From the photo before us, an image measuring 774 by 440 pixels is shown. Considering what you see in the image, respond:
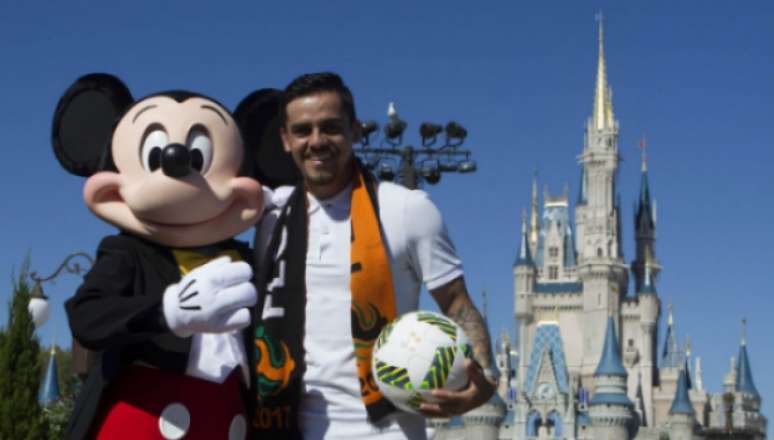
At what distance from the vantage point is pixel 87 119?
498cm

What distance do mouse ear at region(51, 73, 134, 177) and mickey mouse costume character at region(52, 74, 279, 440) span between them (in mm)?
201

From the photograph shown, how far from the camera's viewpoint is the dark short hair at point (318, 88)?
4.36 m

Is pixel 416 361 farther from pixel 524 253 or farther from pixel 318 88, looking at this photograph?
pixel 524 253

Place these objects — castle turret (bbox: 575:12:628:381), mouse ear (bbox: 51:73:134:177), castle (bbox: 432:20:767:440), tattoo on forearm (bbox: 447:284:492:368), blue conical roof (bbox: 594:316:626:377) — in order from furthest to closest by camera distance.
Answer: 1. castle turret (bbox: 575:12:628:381)
2. castle (bbox: 432:20:767:440)
3. blue conical roof (bbox: 594:316:626:377)
4. mouse ear (bbox: 51:73:134:177)
5. tattoo on forearm (bbox: 447:284:492:368)

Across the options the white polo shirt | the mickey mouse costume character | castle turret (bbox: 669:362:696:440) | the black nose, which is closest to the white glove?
the mickey mouse costume character

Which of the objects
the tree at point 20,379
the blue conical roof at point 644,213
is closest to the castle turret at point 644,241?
the blue conical roof at point 644,213

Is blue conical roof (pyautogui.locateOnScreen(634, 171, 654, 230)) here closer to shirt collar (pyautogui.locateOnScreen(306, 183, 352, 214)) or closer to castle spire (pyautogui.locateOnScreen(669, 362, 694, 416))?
castle spire (pyautogui.locateOnScreen(669, 362, 694, 416))

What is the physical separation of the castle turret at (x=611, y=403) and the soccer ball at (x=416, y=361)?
52.5m

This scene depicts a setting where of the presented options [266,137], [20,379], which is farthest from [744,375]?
[266,137]

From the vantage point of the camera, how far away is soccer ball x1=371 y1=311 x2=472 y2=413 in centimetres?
398

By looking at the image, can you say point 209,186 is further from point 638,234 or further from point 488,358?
point 638,234

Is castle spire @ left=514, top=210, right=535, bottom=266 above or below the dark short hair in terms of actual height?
above


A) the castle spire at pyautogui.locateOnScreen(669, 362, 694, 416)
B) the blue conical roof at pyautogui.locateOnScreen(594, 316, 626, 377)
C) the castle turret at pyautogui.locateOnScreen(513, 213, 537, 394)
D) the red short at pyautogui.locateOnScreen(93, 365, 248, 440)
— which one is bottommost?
the red short at pyautogui.locateOnScreen(93, 365, 248, 440)

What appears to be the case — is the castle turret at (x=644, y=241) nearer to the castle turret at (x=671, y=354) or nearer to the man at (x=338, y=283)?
the castle turret at (x=671, y=354)
